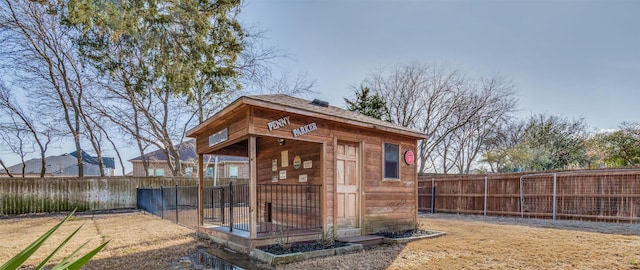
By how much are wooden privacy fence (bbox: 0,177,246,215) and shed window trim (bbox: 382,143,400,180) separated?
10502 millimetres

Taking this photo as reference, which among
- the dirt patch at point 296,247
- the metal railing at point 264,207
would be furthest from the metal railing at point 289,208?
the dirt patch at point 296,247

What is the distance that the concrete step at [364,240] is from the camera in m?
6.50

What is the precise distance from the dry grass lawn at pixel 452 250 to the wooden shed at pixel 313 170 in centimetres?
94

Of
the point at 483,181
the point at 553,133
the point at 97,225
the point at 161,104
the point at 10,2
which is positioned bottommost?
the point at 97,225

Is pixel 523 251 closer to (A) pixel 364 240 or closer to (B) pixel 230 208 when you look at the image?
(A) pixel 364 240

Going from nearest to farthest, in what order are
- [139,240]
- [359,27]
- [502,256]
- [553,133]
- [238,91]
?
1. [502,256]
2. [139,240]
3. [359,27]
4. [238,91]
5. [553,133]

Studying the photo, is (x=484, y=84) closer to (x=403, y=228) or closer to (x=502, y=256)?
(x=403, y=228)

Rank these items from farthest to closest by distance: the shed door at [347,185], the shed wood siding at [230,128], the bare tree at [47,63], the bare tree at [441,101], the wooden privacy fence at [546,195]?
1. the bare tree at [441,101]
2. the bare tree at [47,63]
3. the wooden privacy fence at [546,195]
4. the shed door at [347,185]
5. the shed wood siding at [230,128]

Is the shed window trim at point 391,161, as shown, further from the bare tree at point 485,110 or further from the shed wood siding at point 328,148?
the bare tree at point 485,110

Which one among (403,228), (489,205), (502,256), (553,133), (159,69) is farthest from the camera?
(553,133)

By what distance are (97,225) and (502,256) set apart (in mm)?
10179

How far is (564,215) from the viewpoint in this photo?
402 inches

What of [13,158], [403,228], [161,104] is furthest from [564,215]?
[13,158]

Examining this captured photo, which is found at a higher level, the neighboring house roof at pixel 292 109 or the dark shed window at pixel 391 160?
the neighboring house roof at pixel 292 109
